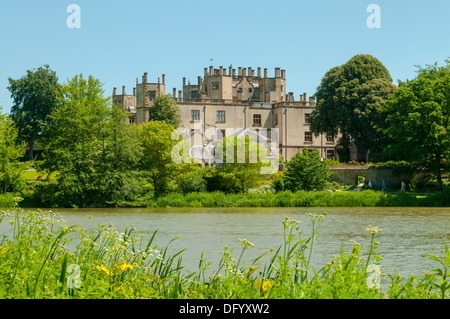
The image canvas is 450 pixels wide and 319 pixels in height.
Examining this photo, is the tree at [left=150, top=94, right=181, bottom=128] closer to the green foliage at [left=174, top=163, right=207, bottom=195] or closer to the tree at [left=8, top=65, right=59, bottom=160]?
the tree at [left=8, top=65, right=59, bottom=160]

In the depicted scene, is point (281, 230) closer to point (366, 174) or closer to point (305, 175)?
point (305, 175)

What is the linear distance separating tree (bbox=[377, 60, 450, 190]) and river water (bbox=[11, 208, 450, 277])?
672 centimetres


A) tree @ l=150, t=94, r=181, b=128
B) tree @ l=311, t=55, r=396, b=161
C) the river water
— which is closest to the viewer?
the river water

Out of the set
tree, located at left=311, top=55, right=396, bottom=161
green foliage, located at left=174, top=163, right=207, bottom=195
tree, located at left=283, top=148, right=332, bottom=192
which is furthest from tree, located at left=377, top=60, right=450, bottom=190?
green foliage, located at left=174, top=163, right=207, bottom=195

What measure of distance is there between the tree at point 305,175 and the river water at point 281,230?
5321 mm

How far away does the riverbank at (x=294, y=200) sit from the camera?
34969 millimetres

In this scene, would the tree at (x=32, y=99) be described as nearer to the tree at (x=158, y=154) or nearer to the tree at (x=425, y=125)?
the tree at (x=158, y=154)

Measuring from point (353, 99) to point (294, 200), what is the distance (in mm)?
20801

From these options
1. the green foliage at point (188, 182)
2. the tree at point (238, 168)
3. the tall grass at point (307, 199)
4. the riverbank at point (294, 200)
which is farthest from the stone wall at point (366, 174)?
the green foliage at point (188, 182)

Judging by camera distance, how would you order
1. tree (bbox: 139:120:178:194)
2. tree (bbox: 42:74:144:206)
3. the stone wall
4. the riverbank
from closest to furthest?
the riverbank < tree (bbox: 42:74:144:206) < tree (bbox: 139:120:178:194) < the stone wall

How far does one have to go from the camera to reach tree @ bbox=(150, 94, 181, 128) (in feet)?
197

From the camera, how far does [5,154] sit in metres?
40.1
